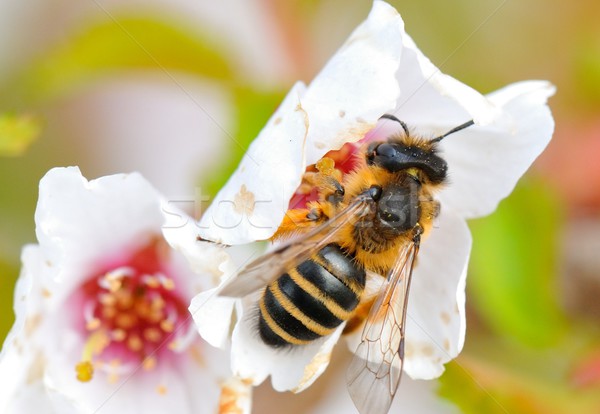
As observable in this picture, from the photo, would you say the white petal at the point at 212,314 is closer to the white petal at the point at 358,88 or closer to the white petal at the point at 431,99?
A: the white petal at the point at 358,88

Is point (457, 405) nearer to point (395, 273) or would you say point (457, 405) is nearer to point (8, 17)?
point (395, 273)

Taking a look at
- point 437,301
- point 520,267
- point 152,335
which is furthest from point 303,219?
point 520,267

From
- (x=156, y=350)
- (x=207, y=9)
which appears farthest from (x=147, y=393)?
(x=207, y=9)

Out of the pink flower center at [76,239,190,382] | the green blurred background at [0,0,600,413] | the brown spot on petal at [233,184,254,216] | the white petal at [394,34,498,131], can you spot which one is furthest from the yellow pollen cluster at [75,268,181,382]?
the white petal at [394,34,498,131]

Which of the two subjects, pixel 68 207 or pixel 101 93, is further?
pixel 101 93

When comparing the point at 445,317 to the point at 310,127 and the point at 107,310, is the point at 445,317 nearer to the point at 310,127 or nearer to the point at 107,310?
the point at 310,127

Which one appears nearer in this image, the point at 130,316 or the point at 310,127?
the point at 310,127
